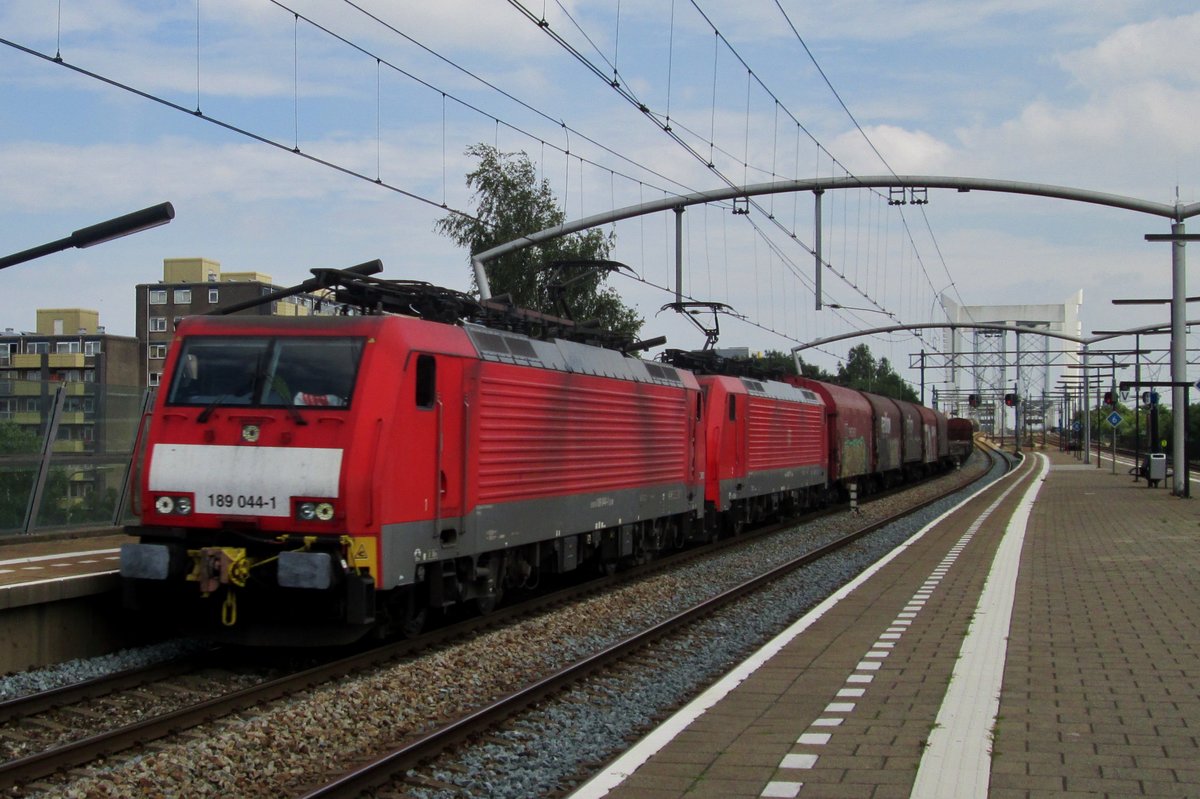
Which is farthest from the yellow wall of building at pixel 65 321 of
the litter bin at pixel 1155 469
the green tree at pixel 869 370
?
the green tree at pixel 869 370

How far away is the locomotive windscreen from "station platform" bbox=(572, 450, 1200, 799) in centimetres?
424

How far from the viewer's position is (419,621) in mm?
12445

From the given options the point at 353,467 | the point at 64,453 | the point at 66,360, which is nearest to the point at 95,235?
the point at 353,467

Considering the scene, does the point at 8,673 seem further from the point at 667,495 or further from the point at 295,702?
the point at 667,495

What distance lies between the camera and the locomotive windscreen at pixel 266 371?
36.4ft

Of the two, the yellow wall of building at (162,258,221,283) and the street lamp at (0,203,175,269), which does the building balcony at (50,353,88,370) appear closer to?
the yellow wall of building at (162,258,221,283)

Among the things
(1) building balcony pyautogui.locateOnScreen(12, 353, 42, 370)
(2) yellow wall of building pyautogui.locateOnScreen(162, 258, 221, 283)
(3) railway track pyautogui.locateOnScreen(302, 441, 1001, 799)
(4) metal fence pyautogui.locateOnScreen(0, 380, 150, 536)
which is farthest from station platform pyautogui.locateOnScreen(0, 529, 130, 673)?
(2) yellow wall of building pyautogui.locateOnScreen(162, 258, 221, 283)

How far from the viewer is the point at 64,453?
15938mm

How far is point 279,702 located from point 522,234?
33.3 meters

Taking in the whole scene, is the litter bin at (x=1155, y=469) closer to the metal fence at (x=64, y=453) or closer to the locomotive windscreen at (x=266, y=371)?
the metal fence at (x=64, y=453)

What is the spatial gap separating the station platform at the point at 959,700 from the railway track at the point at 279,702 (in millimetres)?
1378

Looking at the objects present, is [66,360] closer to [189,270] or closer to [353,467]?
[189,270]

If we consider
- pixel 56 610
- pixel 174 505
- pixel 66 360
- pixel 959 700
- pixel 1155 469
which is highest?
pixel 66 360

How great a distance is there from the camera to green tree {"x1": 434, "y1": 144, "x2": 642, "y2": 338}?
134ft
